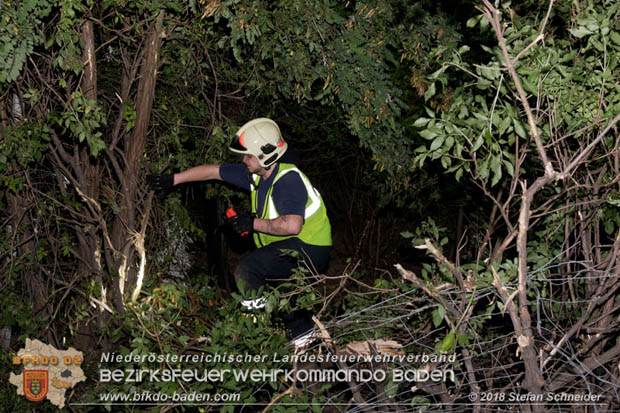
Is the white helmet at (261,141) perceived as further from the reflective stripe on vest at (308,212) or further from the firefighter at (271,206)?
the reflective stripe on vest at (308,212)

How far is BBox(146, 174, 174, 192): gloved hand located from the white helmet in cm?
53

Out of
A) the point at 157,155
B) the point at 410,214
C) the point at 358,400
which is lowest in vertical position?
the point at 410,214

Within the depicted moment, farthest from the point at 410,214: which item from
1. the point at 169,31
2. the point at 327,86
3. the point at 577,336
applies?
the point at 577,336

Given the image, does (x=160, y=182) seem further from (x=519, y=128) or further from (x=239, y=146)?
(x=519, y=128)

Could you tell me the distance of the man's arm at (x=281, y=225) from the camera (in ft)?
16.0

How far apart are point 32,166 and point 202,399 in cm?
277

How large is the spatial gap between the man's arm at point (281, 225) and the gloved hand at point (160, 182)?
729 millimetres

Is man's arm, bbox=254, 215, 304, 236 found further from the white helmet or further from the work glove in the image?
the white helmet

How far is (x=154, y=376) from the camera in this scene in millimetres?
3695

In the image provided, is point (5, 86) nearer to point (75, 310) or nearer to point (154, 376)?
point (75, 310)

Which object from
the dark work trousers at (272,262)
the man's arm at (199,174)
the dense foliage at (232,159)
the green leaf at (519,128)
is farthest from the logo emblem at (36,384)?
the green leaf at (519,128)

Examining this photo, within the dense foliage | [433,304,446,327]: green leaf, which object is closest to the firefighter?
the dense foliage

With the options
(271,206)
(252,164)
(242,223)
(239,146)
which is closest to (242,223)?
(242,223)

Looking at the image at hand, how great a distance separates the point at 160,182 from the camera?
507 centimetres
